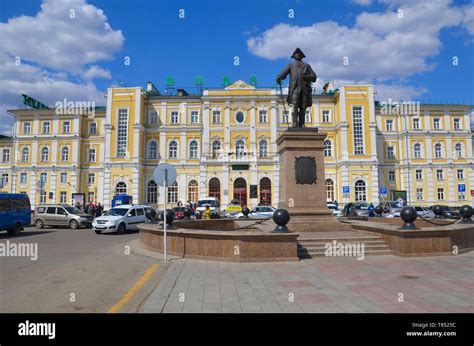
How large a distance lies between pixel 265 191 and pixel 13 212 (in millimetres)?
35383

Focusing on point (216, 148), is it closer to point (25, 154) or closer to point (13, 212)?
point (25, 154)

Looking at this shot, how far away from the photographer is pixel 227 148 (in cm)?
5222

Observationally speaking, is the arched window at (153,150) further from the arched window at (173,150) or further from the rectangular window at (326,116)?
the rectangular window at (326,116)

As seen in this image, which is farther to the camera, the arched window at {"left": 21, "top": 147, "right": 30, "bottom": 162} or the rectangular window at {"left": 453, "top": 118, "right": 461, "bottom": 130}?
the rectangular window at {"left": 453, "top": 118, "right": 461, "bottom": 130}

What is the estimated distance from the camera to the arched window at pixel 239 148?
170ft

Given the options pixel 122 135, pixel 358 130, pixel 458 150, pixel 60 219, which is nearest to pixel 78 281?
pixel 60 219

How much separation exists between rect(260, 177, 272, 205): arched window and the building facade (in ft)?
0.46

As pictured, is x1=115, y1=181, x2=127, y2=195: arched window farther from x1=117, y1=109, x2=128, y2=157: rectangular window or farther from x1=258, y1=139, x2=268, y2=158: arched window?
x1=258, y1=139, x2=268, y2=158: arched window

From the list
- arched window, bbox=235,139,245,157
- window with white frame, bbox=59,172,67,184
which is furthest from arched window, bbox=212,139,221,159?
window with white frame, bbox=59,172,67,184

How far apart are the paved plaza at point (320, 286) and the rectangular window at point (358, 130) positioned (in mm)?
44313

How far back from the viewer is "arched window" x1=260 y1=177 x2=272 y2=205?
166 feet

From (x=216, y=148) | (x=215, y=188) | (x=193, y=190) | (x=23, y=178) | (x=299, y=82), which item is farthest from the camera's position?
(x=23, y=178)

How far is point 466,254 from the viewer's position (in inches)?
415
